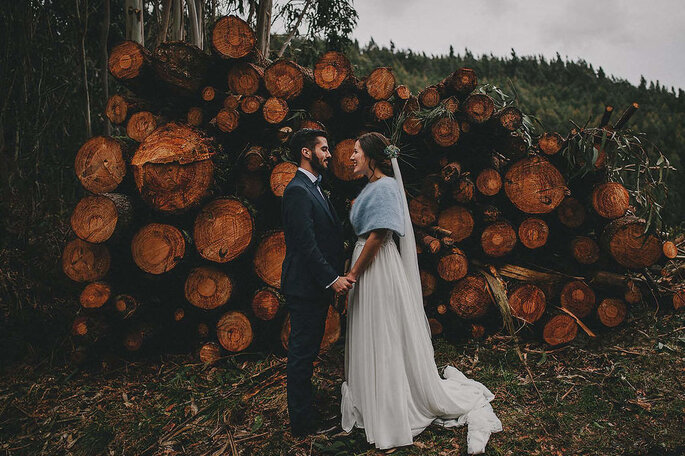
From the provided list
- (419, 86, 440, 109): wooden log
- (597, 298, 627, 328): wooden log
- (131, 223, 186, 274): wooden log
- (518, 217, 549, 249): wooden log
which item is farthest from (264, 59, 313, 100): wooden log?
(597, 298, 627, 328): wooden log

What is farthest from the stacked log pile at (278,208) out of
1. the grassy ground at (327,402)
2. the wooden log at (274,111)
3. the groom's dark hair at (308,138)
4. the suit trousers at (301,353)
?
the suit trousers at (301,353)

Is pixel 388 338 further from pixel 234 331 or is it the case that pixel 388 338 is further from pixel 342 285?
pixel 234 331

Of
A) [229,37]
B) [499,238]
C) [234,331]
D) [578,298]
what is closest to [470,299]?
[499,238]

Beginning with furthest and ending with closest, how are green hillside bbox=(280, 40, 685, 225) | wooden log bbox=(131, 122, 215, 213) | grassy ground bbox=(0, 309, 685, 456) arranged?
green hillside bbox=(280, 40, 685, 225) → wooden log bbox=(131, 122, 215, 213) → grassy ground bbox=(0, 309, 685, 456)

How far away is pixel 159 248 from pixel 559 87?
19074 mm

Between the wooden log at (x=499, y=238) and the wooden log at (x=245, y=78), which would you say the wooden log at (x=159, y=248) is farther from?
the wooden log at (x=499, y=238)

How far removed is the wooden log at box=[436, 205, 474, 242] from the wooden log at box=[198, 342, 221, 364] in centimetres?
225

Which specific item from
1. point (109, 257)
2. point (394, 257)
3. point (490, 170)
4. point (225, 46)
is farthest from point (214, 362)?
point (490, 170)

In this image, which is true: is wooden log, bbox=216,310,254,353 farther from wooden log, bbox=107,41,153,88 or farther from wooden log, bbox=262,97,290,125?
wooden log, bbox=107,41,153,88

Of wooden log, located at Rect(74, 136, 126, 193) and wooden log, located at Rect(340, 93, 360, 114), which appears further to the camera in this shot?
wooden log, located at Rect(340, 93, 360, 114)

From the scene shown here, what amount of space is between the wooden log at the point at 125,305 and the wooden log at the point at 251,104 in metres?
1.78

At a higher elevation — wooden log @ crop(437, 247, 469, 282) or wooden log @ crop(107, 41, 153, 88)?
wooden log @ crop(107, 41, 153, 88)

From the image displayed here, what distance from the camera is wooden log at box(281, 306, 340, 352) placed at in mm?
3396

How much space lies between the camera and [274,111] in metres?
3.28
